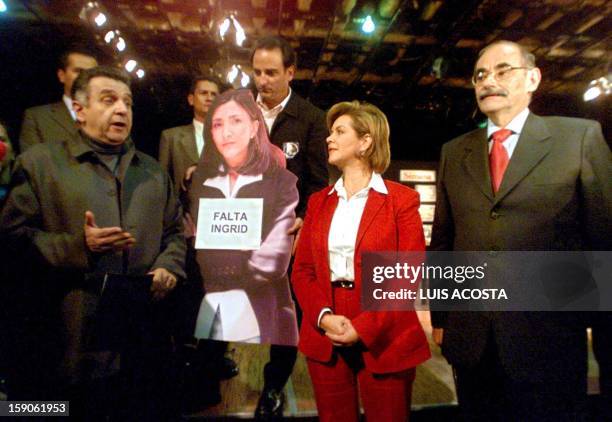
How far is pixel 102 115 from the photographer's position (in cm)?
197

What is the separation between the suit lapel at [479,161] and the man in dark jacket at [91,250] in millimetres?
1437

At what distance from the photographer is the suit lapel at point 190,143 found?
7.95 feet

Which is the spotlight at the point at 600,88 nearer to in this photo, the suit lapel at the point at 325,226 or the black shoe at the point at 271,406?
the suit lapel at the point at 325,226

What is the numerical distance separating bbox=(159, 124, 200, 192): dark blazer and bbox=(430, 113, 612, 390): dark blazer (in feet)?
5.25

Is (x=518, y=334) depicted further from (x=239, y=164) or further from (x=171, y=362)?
(x=171, y=362)

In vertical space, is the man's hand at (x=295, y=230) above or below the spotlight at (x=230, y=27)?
below

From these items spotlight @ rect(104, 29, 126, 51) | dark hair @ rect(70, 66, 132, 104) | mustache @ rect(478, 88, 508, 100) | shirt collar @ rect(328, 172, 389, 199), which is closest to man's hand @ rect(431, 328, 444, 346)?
shirt collar @ rect(328, 172, 389, 199)

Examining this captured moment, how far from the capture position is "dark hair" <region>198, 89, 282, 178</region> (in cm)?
222

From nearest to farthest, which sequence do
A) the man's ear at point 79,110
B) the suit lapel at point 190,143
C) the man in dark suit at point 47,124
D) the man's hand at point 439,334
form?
1. the man's hand at point 439,334
2. the man's ear at point 79,110
3. the man in dark suit at point 47,124
4. the suit lapel at point 190,143

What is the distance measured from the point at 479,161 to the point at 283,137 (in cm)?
103

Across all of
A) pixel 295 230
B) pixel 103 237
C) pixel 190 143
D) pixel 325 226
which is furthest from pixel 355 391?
pixel 190 143

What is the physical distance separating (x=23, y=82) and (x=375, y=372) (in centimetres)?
433

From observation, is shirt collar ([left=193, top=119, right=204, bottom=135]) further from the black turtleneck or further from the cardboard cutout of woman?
the black turtleneck

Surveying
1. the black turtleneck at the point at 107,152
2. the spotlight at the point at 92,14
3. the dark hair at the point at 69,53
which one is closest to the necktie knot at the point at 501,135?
the black turtleneck at the point at 107,152
